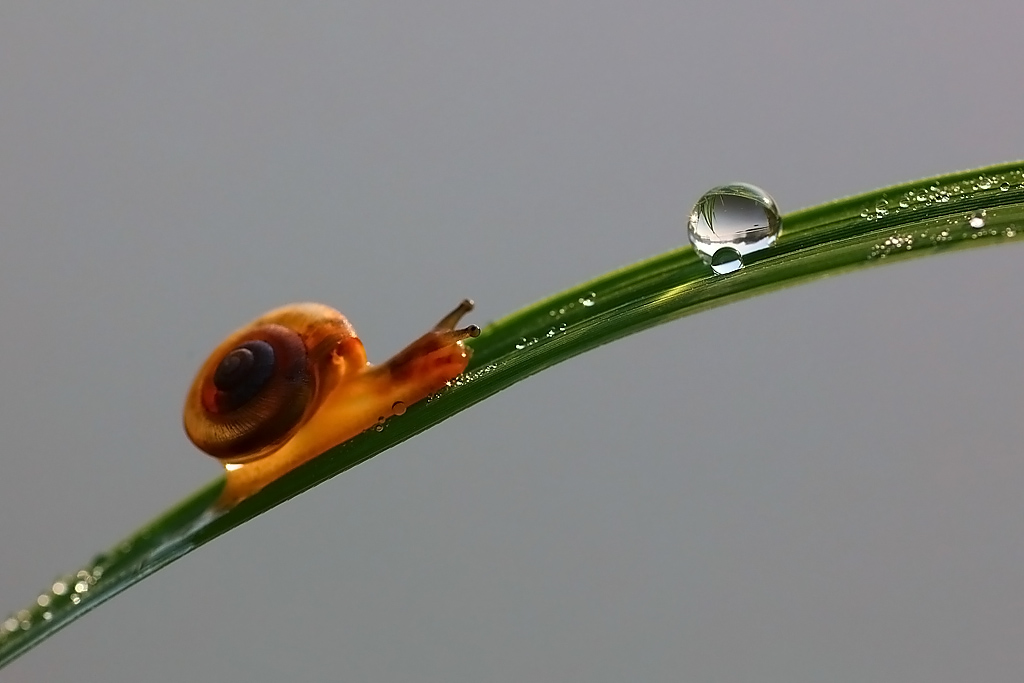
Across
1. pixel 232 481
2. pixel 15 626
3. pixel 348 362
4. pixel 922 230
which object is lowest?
pixel 15 626

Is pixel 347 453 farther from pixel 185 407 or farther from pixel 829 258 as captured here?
pixel 829 258

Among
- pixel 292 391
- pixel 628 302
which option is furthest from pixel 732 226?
pixel 292 391

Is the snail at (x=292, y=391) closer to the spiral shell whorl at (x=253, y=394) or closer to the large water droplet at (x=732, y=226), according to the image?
the spiral shell whorl at (x=253, y=394)

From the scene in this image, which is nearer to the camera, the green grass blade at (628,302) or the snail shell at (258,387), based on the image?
the green grass blade at (628,302)

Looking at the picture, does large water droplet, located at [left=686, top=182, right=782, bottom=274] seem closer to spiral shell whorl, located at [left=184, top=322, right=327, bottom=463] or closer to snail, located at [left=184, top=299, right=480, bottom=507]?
snail, located at [left=184, top=299, right=480, bottom=507]

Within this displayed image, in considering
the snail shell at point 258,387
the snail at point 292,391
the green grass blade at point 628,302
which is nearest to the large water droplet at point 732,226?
the green grass blade at point 628,302

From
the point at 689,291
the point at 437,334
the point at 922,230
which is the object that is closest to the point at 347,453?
the point at 437,334
